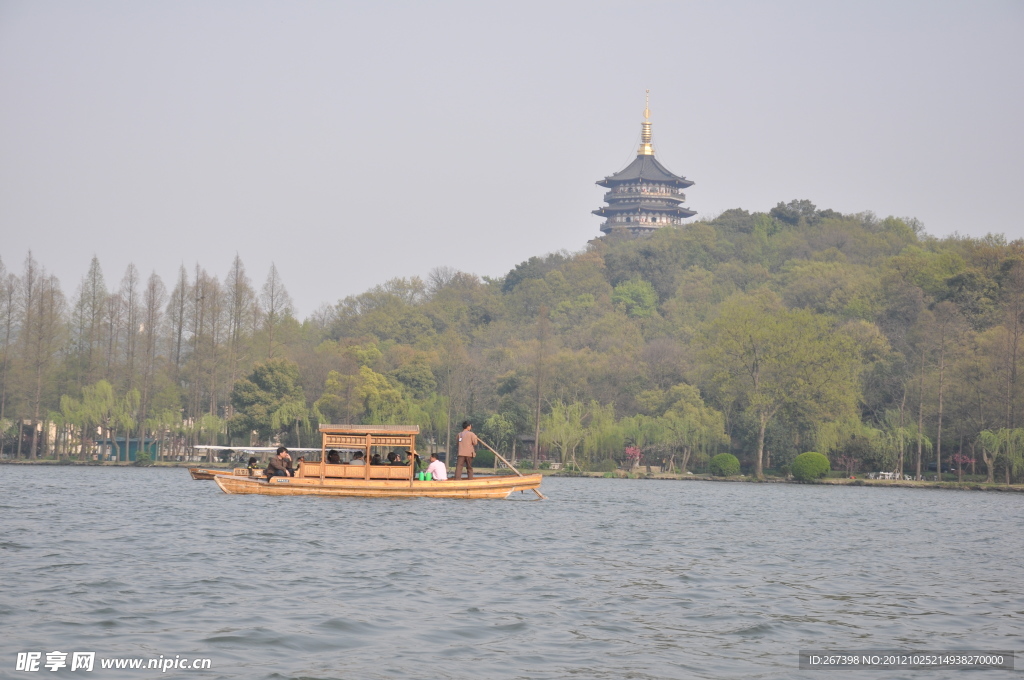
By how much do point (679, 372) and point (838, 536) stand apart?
44669 millimetres

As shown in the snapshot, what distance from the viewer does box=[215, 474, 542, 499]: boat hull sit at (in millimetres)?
26844

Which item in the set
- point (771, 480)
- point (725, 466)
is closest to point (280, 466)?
point (771, 480)

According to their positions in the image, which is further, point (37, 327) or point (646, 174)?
point (646, 174)

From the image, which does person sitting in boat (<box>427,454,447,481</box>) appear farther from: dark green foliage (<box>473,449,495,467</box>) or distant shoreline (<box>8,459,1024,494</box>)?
dark green foliage (<box>473,449,495,467</box>)

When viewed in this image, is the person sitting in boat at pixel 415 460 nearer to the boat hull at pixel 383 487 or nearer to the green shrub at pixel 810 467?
the boat hull at pixel 383 487

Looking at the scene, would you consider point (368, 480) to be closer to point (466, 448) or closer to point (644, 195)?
point (466, 448)

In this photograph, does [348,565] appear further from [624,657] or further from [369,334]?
[369,334]

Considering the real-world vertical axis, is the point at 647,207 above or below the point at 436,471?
above

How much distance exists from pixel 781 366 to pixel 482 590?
1815 inches

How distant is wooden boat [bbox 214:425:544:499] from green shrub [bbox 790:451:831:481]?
27197 millimetres

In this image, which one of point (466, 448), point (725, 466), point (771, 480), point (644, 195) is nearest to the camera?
point (466, 448)

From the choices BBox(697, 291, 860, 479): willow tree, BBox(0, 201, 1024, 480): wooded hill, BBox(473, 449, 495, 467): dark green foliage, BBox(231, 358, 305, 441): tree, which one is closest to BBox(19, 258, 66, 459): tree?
BBox(0, 201, 1024, 480): wooded hill

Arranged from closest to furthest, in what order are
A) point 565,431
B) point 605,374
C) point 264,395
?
point 565,431
point 264,395
point 605,374

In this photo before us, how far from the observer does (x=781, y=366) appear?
187ft
